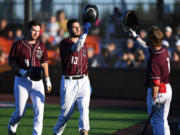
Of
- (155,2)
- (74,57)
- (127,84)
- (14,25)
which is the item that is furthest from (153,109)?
(14,25)

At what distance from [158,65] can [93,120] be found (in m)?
4.80

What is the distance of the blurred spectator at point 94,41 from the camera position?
710 inches

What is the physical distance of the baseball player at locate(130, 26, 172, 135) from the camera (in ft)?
26.3

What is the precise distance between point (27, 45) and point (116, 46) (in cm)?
906

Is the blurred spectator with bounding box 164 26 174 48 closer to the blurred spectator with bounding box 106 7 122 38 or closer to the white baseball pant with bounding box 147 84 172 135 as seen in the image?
the blurred spectator with bounding box 106 7 122 38

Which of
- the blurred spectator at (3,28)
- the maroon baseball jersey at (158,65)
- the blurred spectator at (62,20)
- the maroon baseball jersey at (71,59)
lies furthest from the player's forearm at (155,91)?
the blurred spectator at (3,28)

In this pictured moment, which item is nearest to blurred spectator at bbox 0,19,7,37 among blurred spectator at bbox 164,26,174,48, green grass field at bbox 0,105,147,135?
green grass field at bbox 0,105,147,135

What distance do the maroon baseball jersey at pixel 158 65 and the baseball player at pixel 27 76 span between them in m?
2.11

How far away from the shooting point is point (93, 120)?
12.5 m

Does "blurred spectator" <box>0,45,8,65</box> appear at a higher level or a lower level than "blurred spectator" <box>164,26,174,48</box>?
lower

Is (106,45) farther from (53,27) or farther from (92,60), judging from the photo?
(53,27)

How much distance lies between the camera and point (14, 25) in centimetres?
2022

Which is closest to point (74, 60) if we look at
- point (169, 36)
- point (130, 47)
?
point (169, 36)

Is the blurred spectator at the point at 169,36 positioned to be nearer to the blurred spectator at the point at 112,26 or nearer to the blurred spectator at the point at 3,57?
the blurred spectator at the point at 112,26
